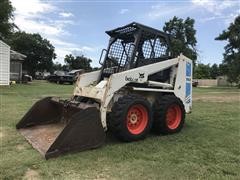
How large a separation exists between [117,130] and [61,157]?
Answer: 48.3 inches

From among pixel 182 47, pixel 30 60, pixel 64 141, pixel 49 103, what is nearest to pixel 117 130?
pixel 64 141

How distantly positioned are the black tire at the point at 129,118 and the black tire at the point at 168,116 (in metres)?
0.33

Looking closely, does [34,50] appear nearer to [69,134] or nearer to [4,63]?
[4,63]

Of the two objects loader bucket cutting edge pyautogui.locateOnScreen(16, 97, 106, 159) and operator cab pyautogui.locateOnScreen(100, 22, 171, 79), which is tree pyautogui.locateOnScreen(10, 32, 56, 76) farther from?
A: loader bucket cutting edge pyautogui.locateOnScreen(16, 97, 106, 159)

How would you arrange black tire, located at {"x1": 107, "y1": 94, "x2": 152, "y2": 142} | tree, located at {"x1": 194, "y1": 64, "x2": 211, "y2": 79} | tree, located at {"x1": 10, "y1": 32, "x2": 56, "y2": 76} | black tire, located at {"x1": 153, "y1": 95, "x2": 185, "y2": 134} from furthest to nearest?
1. tree, located at {"x1": 194, "y1": 64, "x2": 211, "y2": 79}
2. tree, located at {"x1": 10, "y1": 32, "x2": 56, "y2": 76}
3. black tire, located at {"x1": 153, "y1": 95, "x2": 185, "y2": 134}
4. black tire, located at {"x1": 107, "y1": 94, "x2": 152, "y2": 142}

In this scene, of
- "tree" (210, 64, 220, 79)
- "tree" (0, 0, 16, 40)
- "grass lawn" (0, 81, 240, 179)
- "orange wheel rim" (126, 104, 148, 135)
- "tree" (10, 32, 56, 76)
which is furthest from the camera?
"tree" (210, 64, 220, 79)

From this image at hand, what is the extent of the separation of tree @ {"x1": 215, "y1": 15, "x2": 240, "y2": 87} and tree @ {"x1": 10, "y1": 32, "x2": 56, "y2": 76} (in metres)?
30.5

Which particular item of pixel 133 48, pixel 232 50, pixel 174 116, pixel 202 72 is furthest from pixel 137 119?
pixel 202 72

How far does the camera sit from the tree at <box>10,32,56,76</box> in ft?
182

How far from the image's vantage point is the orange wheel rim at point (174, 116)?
6861mm

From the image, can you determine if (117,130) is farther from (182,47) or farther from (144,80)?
(182,47)

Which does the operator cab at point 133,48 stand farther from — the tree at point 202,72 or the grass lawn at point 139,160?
the tree at point 202,72

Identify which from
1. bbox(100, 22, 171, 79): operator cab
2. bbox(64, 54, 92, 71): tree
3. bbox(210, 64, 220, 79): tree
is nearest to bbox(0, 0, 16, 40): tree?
bbox(100, 22, 171, 79): operator cab

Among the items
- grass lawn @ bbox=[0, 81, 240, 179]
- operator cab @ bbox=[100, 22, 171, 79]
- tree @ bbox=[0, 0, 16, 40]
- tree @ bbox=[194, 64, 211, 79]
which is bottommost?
grass lawn @ bbox=[0, 81, 240, 179]
